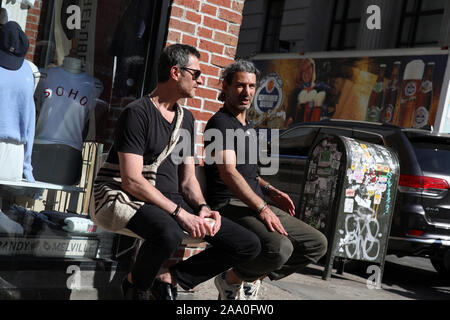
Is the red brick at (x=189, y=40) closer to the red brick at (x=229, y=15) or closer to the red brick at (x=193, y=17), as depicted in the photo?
the red brick at (x=193, y=17)

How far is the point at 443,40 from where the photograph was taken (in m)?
15.6

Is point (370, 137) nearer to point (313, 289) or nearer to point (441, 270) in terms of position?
point (441, 270)

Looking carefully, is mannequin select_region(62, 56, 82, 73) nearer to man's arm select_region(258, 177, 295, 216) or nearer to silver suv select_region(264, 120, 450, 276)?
man's arm select_region(258, 177, 295, 216)

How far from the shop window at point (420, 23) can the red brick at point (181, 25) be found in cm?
1299

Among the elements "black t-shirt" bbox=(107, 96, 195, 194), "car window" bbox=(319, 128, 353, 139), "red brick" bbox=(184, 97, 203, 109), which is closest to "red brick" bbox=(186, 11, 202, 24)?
"red brick" bbox=(184, 97, 203, 109)

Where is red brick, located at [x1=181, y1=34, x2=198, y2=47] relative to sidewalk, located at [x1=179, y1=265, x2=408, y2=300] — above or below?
above

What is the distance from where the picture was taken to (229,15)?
4957 millimetres

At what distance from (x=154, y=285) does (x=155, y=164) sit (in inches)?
28.2

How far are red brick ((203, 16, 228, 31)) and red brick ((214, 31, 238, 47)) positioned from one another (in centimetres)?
5

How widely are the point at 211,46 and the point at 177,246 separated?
203 cm

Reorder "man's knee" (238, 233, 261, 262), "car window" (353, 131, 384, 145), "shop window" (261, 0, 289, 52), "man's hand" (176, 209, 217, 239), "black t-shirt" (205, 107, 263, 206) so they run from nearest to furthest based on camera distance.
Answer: "man's hand" (176, 209, 217, 239) → "man's knee" (238, 233, 261, 262) → "black t-shirt" (205, 107, 263, 206) → "car window" (353, 131, 384, 145) → "shop window" (261, 0, 289, 52)

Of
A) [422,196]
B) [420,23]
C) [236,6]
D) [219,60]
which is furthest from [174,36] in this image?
[420,23]

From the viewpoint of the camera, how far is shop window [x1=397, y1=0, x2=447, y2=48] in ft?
53.4
